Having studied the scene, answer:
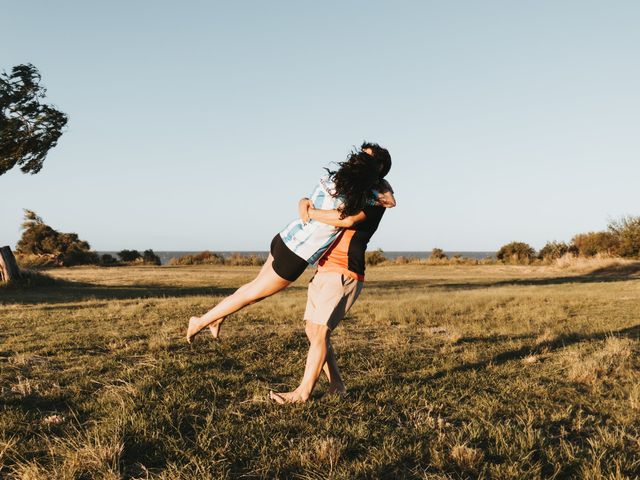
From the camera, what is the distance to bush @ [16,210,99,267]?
1722 inches

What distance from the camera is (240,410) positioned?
13.4 ft

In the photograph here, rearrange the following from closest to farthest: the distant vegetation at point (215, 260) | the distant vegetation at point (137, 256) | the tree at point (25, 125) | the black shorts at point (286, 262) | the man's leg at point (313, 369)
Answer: the man's leg at point (313, 369) → the black shorts at point (286, 262) → the tree at point (25, 125) → the distant vegetation at point (215, 260) → the distant vegetation at point (137, 256)

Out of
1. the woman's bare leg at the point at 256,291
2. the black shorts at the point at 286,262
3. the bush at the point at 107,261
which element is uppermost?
the black shorts at the point at 286,262

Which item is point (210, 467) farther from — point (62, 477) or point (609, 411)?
point (609, 411)

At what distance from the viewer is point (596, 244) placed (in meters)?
40.9

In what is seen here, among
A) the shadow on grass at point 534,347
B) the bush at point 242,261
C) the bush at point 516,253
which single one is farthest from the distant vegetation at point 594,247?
the shadow on grass at point 534,347

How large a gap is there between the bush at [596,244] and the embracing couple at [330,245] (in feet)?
132

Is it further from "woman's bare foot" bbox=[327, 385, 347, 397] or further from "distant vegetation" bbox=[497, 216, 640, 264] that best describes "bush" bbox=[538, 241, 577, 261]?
"woman's bare foot" bbox=[327, 385, 347, 397]

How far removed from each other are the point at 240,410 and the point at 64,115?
63.5ft

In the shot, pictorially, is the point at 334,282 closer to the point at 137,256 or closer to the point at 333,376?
the point at 333,376

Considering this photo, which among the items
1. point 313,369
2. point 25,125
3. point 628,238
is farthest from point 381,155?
point 628,238

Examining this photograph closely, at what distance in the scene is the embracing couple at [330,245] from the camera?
4195mm

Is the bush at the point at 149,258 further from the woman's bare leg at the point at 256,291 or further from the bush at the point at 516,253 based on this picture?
the woman's bare leg at the point at 256,291

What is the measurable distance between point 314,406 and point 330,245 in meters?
1.38
